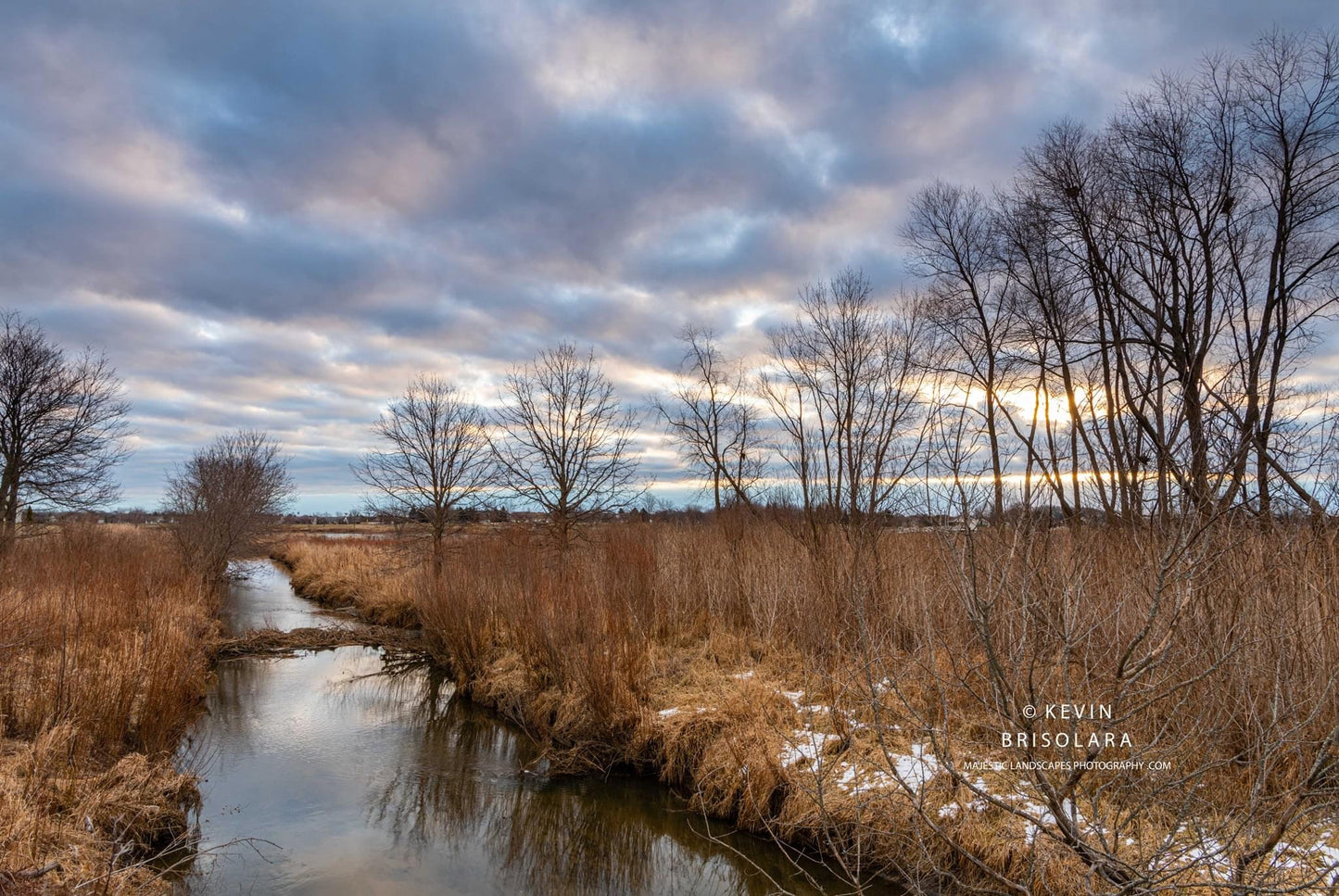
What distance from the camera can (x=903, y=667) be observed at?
6.61m

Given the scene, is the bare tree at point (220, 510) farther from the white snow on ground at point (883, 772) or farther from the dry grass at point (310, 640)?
the white snow on ground at point (883, 772)

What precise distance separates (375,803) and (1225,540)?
7907 mm

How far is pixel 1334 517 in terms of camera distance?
5215mm

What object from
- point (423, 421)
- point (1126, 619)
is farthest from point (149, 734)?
point (423, 421)

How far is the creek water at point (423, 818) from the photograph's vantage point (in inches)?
229

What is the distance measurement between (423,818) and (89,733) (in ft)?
10.2

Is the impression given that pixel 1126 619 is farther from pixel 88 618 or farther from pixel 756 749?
pixel 88 618

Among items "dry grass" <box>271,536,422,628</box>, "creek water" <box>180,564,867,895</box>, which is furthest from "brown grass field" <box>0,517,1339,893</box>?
"dry grass" <box>271,536,422,628</box>

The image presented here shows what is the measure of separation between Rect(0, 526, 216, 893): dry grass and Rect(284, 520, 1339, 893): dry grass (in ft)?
13.1

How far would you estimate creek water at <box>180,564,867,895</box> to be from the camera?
5809 mm

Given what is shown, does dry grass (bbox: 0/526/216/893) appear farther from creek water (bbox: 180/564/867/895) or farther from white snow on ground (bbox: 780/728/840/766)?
white snow on ground (bbox: 780/728/840/766)

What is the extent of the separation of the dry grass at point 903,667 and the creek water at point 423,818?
0.48 metres

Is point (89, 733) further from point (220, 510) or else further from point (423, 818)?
point (220, 510)

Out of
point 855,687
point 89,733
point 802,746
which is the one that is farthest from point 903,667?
point 89,733
